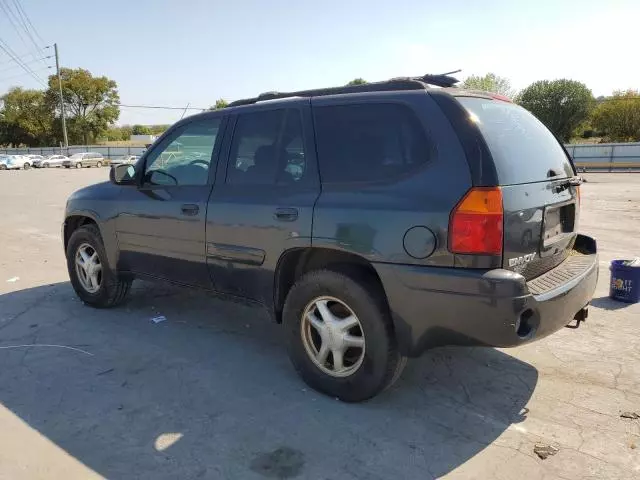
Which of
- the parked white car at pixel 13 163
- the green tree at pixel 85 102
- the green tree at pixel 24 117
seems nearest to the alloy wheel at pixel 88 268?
the parked white car at pixel 13 163

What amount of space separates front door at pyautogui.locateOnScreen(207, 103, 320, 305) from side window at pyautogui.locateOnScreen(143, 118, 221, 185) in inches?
9.8

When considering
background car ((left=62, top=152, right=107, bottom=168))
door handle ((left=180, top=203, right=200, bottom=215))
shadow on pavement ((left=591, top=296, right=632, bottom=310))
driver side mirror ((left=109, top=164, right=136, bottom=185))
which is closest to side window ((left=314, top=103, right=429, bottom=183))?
door handle ((left=180, top=203, right=200, bottom=215))

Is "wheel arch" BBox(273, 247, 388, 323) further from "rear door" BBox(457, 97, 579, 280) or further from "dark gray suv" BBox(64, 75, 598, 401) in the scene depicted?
"rear door" BBox(457, 97, 579, 280)

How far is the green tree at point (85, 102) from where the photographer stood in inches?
2660

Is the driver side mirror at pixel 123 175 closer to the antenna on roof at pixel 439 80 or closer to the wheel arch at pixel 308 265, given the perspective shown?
the wheel arch at pixel 308 265

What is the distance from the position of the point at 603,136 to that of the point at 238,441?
197ft

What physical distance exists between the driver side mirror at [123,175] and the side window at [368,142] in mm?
2087

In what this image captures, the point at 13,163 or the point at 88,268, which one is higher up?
the point at 13,163

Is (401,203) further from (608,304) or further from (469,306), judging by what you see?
(608,304)

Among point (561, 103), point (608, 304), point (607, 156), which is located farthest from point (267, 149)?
point (561, 103)

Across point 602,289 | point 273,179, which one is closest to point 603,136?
point 602,289

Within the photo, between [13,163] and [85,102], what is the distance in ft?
93.0

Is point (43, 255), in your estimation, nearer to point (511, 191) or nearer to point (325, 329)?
point (325, 329)

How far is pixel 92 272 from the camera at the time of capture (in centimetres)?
518
